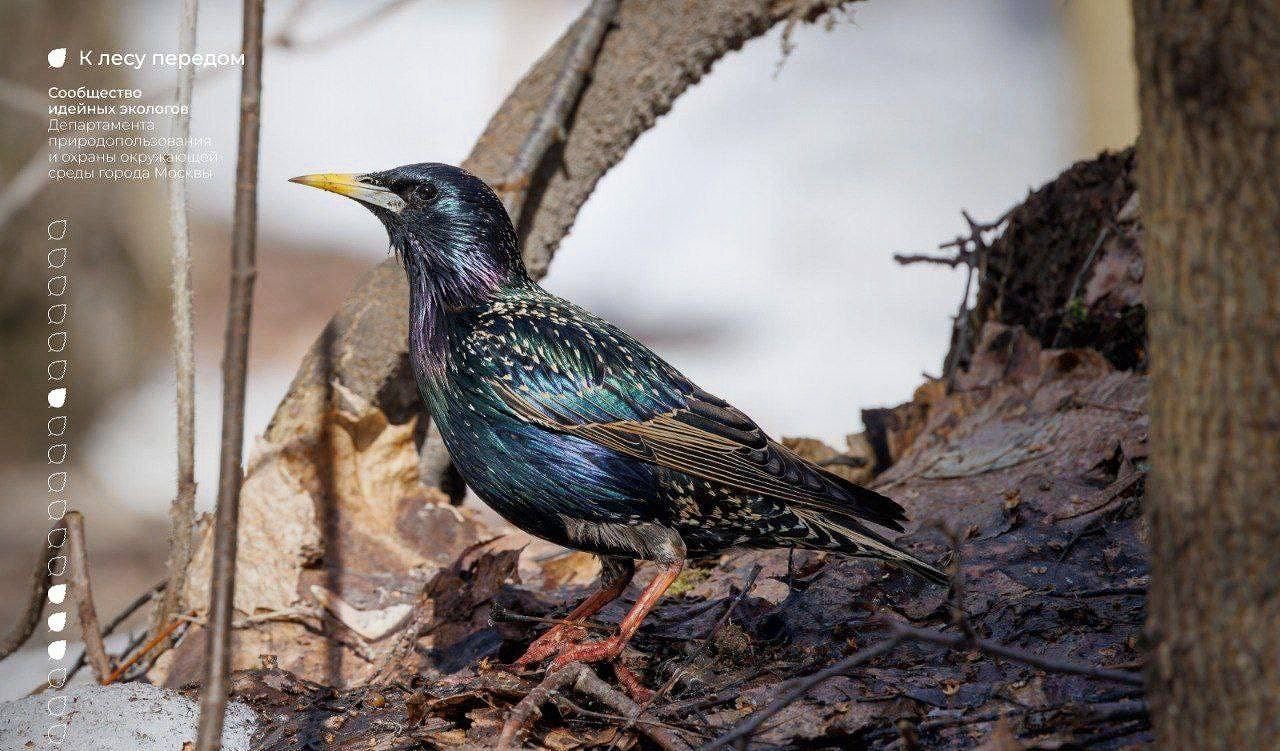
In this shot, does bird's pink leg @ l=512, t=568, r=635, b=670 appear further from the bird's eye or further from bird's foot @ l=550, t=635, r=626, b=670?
the bird's eye

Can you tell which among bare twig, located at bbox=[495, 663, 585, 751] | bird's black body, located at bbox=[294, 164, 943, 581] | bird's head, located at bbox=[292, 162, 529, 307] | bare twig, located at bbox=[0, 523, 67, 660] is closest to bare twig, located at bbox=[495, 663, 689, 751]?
bare twig, located at bbox=[495, 663, 585, 751]

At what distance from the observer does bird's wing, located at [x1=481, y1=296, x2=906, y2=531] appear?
11.1 feet

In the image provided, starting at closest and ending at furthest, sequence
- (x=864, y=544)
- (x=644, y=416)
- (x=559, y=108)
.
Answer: (x=864, y=544), (x=644, y=416), (x=559, y=108)

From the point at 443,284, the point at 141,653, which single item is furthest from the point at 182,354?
the point at 141,653

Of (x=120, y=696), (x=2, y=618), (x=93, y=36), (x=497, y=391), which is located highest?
(x=93, y=36)

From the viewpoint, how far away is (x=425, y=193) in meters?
3.84

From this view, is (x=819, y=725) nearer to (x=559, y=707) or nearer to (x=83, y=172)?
(x=559, y=707)

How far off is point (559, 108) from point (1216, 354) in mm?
3636

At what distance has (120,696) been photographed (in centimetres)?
337

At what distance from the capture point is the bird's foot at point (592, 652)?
315 centimetres

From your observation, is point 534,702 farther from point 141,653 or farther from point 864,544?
point 141,653


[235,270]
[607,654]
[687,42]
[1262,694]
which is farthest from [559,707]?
[687,42]

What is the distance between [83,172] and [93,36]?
0.93m

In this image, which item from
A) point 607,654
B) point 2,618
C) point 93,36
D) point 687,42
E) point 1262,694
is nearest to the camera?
point 1262,694
